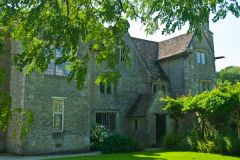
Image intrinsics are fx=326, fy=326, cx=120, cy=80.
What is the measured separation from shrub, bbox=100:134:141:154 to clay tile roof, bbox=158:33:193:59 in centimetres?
1199

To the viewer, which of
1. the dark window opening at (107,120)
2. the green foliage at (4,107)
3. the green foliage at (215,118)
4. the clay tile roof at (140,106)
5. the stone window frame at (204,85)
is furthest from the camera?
the stone window frame at (204,85)

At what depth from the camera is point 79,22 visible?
309 inches

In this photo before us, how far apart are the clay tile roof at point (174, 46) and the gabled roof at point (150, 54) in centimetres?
68

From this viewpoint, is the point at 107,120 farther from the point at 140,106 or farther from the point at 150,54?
the point at 150,54

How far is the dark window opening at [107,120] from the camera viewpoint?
26.7 meters

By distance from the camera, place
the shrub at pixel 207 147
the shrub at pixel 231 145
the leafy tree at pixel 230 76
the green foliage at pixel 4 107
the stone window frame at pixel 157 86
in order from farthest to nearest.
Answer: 1. the leafy tree at pixel 230 76
2. the stone window frame at pixel 157 86
3. the shrub at pixel 207 147
4. the shrub at pixel 231 145
5. the green foliage at pixel 4 107

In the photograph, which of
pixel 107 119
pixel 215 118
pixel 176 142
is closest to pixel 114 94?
pixel 107 119

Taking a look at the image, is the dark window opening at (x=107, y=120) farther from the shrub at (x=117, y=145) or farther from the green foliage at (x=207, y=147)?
the green foliage at (x=207, y=147)

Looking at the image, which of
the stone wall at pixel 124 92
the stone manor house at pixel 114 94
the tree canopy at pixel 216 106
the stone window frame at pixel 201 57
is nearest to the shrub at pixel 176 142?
the tree canopy at pixel 216 106

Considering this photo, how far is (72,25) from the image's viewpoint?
7547mm

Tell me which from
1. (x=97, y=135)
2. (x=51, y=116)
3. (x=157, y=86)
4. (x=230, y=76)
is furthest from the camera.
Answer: (x=230, y=76)

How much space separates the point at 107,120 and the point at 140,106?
2996 mm

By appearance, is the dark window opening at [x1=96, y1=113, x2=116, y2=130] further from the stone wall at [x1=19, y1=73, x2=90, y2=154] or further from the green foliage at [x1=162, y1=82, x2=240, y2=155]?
the green foliage at [x1=162, y1=82, x2=240, y2=155]

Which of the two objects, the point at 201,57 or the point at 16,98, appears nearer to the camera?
the point at 16,98
